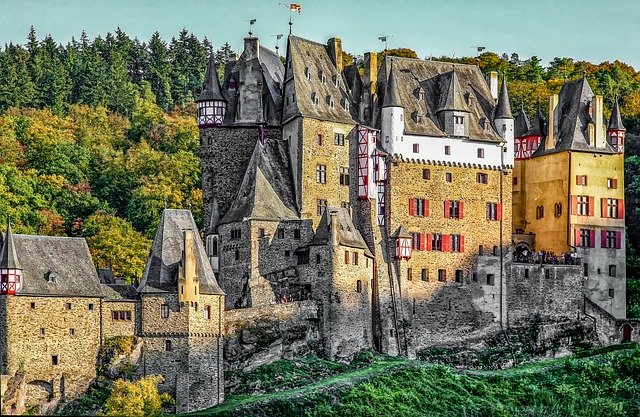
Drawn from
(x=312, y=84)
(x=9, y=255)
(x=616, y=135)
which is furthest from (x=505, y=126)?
(x=9, y=255)

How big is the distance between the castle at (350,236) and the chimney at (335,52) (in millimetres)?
226

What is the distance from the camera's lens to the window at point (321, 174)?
98.8 m

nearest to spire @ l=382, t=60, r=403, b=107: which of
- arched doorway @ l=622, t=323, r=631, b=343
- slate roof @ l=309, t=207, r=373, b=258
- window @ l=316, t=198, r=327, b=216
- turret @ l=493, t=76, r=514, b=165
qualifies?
turret @ l=493, t=76, r=514, b=165

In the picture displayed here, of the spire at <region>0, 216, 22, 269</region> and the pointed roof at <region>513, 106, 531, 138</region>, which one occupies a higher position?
the pointed roof at <region>513, 106, 531, 138</region>

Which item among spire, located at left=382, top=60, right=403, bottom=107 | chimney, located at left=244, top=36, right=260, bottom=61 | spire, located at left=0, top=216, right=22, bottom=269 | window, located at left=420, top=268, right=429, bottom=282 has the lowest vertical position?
window, located at left=420, top=268, right=429, bottom=282

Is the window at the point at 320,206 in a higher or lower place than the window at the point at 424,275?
higher

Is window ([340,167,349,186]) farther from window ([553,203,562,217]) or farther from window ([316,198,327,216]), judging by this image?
window ([553,203,562,217])

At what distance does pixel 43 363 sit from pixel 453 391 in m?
21.4

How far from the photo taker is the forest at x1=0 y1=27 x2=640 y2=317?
119250mm

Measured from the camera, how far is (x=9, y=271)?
8644cm

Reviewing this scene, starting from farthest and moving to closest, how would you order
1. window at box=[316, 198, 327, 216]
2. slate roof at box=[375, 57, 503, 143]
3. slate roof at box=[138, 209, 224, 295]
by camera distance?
slate roof at box=[375, 57, 503, 143]
window at box=[316, 198, 327, 216]
slate roof at box=[138, 209, 224, 295]

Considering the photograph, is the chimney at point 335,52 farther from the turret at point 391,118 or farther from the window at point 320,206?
the window at point 320,206

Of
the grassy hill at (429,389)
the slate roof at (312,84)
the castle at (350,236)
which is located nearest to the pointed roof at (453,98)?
the castle at (350,236)

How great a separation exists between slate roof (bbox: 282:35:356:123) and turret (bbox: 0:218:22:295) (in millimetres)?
19442
